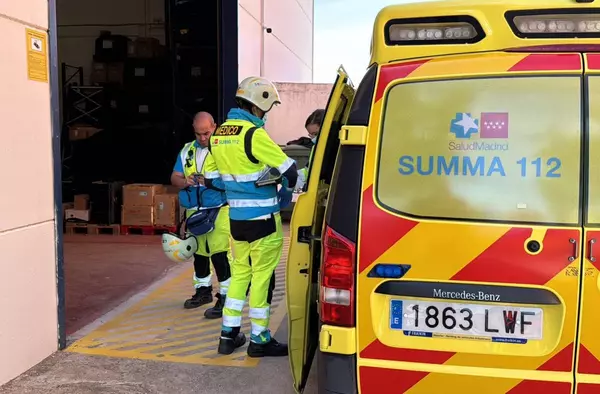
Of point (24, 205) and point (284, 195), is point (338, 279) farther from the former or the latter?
point (24, 205)

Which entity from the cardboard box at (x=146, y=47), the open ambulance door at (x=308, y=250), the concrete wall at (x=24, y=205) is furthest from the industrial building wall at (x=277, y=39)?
the open ambulance door at (x=308, y=250)

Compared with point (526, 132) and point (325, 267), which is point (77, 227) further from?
point (526, 132)

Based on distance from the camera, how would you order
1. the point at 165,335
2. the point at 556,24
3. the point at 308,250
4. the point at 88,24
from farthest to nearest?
the point at 88,24, the point at 165,335, the point at 308,250, the point at 556,24

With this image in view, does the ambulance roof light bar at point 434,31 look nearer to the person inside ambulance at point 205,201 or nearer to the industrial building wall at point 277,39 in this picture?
the person inside ambulance at point 205,201

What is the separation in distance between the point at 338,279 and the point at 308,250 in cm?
69

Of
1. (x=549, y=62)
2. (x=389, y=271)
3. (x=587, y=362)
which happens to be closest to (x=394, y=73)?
(x=549, y=62)

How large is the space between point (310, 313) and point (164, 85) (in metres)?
8.83

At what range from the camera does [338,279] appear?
2490 millimetres

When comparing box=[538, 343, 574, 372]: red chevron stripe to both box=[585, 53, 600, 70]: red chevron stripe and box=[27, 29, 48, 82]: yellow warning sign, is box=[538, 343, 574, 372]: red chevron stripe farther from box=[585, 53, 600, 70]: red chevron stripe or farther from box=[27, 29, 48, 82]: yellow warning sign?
box=[27, 29, 48, 82]: yellow warning sign

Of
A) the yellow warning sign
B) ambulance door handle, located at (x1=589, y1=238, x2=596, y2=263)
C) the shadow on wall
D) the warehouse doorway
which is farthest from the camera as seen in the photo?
the shadow on wall

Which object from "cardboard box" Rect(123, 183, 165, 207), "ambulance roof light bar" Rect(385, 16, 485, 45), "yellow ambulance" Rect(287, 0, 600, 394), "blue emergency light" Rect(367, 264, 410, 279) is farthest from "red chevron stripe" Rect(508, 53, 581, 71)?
"cardboard box" Rect(123, 183, 165, 207)

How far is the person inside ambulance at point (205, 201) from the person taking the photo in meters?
5.23

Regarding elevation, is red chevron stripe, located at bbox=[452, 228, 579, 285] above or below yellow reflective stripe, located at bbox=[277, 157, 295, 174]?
below

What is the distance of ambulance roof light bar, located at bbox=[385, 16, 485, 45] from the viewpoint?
2517mm
